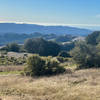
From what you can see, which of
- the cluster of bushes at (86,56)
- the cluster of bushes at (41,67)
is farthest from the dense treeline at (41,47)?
the cluster of bushes at (41,67)

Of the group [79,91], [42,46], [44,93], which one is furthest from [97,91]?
[42,46]

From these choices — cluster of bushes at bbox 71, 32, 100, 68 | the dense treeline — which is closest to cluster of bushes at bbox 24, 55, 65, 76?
cluster of bushes at bbox 71, 32, 100, 68

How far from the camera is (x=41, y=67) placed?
12.5m

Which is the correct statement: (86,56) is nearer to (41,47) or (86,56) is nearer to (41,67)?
(41,67)

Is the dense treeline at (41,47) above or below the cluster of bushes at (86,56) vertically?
below

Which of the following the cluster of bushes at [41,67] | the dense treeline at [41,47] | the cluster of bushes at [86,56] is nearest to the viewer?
the cluster of bushes at [41,67]

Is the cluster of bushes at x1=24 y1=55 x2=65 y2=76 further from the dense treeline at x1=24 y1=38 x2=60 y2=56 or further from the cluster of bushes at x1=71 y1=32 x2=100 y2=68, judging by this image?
the dense treeline at x1=24 y1=38 x2=60 y2=56

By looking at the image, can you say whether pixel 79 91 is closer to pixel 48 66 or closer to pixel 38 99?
pixel 38 99

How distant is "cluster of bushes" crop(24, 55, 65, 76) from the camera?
12316 mm

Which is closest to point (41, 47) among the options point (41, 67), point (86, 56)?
point (86, 56)

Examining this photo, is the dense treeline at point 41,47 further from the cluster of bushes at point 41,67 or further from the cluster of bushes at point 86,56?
the cluster of bushes at point 41,67

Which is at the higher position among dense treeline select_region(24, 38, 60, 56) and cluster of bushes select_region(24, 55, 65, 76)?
cluster of bushes select_region(24, 55, 65, 76)

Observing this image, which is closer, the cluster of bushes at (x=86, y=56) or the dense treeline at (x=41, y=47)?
the cluster of bushes at (x=86, y=56)

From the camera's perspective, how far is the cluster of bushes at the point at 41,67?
12.3 metres
